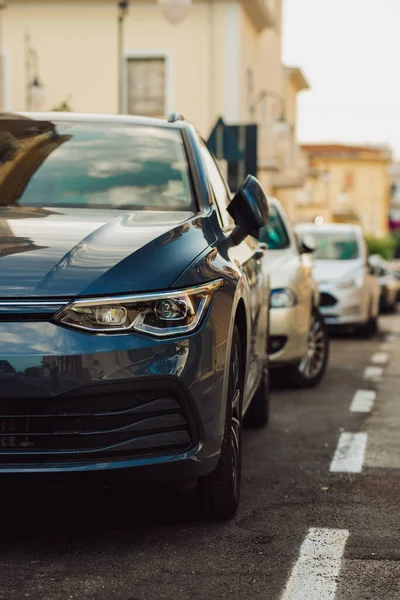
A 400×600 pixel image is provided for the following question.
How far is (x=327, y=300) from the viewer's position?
1650 cm

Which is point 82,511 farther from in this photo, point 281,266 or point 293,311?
point 281,266

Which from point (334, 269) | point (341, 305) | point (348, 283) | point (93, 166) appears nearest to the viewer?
point (93, 166)

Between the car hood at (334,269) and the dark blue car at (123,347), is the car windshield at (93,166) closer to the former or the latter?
the dark blue car at (123,347)

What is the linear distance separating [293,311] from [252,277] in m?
3.91

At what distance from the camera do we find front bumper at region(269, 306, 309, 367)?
33.0 ft

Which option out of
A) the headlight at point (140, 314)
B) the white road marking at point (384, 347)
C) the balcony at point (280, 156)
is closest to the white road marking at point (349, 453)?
the headlight at point (140, 314)

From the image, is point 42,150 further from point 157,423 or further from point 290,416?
point 290,416

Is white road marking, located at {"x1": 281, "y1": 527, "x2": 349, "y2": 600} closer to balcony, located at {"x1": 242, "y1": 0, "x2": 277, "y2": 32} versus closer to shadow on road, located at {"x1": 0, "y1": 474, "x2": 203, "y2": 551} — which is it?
shadow on road, located at {"x1": 0, "y1": 474, "x2": 203, "y2": 551}

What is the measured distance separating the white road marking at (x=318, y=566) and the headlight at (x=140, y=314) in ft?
3.08

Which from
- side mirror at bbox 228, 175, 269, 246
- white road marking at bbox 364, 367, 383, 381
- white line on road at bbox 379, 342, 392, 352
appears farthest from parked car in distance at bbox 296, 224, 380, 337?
side mirror at bbox 228, 175, 269, 246

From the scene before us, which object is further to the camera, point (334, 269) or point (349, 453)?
point (334, 269)

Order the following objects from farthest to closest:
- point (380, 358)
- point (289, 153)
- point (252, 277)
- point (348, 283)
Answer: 1. point (289, 153)
2. point (348, 283)
3. point (380, 358)
4. point (252, 277)

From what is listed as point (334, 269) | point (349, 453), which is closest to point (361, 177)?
point (334, 269)

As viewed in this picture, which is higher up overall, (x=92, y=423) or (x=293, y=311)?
(x=92, y=423)
